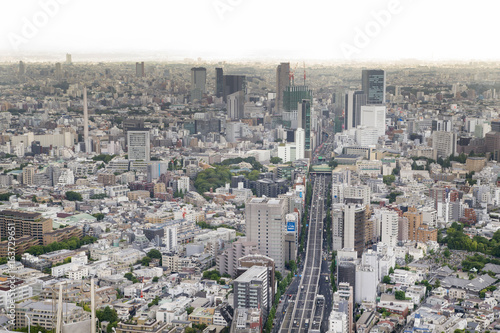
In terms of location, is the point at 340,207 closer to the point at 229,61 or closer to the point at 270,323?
the point at 270,323

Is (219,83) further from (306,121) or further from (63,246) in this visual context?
(63,246)

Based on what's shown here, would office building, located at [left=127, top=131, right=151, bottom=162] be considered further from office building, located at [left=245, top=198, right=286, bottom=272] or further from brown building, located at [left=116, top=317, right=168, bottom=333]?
brown building, located at [left=116, top=317, right=168, bottom=333]

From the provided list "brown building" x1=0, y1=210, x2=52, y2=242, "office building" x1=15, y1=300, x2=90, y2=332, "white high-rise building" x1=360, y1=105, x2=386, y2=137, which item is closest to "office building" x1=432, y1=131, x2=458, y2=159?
"white high-rise building" x1=360, y1=105, x2=386, y2=137

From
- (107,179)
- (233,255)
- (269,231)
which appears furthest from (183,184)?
(233,255)

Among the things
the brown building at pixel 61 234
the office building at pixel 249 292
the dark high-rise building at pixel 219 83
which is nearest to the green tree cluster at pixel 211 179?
the brown building at pixel 61 234

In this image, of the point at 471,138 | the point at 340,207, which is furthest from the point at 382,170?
the point at 340,207
